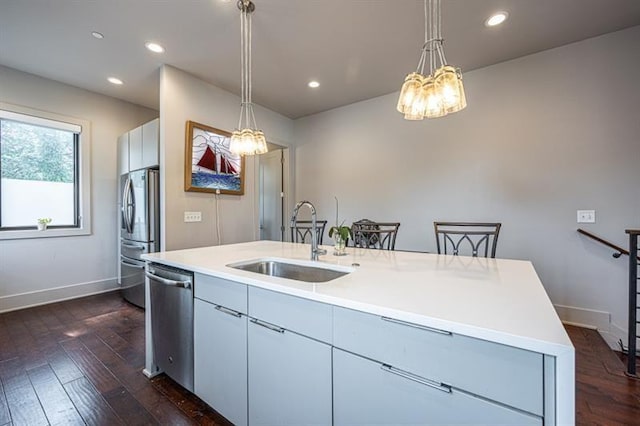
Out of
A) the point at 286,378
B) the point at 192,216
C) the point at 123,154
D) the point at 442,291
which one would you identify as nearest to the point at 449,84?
the point at 442,291

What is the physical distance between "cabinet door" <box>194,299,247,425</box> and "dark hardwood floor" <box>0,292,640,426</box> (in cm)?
22

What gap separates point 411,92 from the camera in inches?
55.9

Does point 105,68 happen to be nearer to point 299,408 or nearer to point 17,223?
point 17,223

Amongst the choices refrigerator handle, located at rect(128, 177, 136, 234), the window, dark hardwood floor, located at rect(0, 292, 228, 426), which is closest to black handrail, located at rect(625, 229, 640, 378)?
dark hardwood floor, located at rect(0, 292, 228, 426)

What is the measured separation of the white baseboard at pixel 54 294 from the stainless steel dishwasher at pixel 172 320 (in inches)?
107

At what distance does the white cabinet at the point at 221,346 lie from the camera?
4.47 ft

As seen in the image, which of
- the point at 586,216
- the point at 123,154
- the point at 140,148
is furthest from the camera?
the point at 123,154

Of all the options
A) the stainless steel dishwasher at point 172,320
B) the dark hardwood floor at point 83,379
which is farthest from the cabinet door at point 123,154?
the stainless steel dishwasher at point 172,320

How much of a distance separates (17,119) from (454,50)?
5084 millimetres

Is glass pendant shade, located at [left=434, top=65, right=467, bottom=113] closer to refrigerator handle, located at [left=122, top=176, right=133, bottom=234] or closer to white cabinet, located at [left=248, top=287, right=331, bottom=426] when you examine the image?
white cabinet, located at [left=248, top=287, right=331, bottom=426]

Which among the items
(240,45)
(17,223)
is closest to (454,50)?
(240,45)

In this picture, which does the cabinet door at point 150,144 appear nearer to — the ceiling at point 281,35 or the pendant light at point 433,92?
the ceiling at point 281,35

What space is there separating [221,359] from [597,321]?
11.3 feet

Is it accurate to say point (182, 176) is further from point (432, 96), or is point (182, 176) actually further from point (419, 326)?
point (419, 326)
